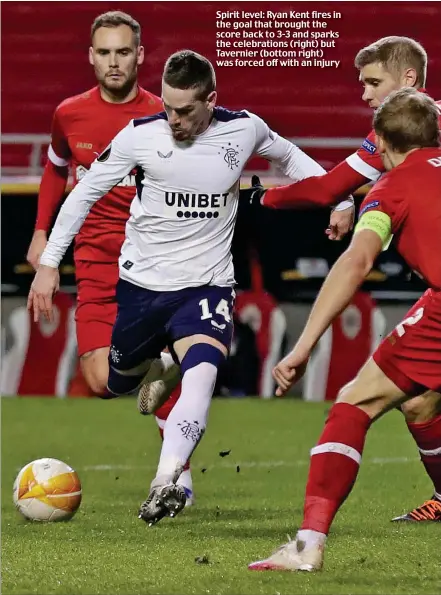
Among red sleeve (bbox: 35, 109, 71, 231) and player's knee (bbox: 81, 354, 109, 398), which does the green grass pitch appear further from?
red sleeve (bbox: 35, 109, 71, 231)

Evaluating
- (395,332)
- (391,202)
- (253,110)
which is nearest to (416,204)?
(391,202)

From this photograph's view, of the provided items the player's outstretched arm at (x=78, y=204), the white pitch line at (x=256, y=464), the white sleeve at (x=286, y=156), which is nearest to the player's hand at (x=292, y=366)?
the player's outstretched arm at (x=78, y=204)

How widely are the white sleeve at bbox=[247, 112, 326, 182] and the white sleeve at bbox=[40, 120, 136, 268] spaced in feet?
2.27

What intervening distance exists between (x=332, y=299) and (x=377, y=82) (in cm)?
197

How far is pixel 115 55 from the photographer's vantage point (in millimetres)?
7422

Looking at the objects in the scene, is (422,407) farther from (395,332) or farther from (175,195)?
(175,195)

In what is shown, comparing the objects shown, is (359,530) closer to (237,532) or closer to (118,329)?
(237,532)

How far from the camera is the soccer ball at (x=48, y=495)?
21.2 ft

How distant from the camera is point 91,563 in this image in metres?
5.14

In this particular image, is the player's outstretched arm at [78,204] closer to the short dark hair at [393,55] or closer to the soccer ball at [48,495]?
the soccer ball at [48,495]

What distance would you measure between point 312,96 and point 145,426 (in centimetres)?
453

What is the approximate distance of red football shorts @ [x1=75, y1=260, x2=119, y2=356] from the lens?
777 cm

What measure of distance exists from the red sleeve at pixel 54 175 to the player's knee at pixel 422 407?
2764 mm

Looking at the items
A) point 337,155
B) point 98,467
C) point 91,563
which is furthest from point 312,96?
point 91,563
